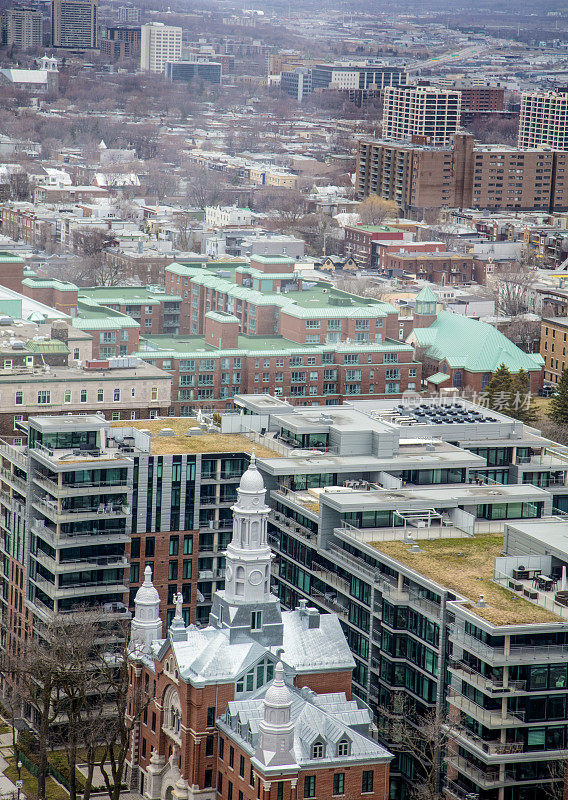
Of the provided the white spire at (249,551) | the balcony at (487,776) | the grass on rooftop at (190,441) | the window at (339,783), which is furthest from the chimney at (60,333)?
the balcony at (487,776)

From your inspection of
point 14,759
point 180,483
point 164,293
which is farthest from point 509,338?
point 14,759

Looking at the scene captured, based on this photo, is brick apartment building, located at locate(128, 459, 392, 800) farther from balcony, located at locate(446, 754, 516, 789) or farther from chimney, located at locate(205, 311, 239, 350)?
chimney, located at locate(205, 311, 239, 350)

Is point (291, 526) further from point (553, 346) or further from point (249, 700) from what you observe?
point (553, 346)

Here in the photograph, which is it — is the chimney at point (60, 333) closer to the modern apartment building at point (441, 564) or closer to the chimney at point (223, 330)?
the chimney at point (223, 330)

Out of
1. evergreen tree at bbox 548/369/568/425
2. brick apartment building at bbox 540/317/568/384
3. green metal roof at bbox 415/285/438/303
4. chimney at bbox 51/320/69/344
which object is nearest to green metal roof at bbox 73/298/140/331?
chimney at bbox 51/320/69/344

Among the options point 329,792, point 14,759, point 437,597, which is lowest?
point 14,759

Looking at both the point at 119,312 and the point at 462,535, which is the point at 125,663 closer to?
the point at 462,535

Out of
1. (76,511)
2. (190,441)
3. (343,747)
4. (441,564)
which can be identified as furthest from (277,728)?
(190,441)
